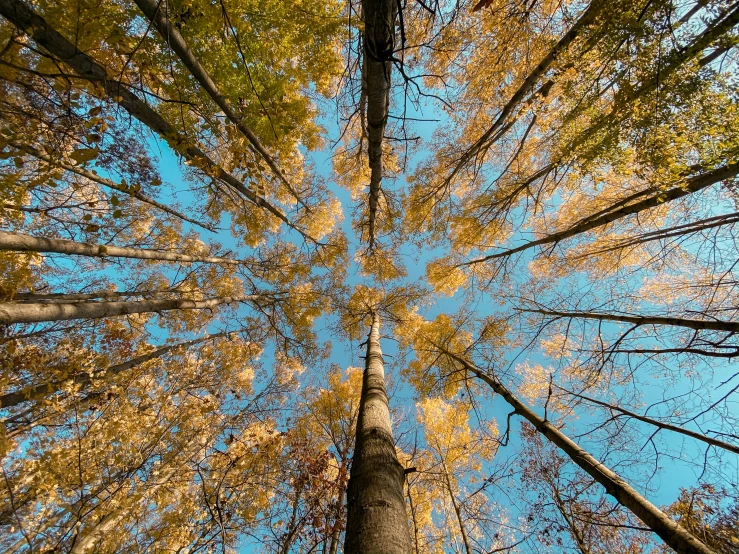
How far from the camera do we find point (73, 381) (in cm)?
444

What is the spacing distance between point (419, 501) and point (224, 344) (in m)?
6.80

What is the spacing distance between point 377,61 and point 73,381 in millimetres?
6244

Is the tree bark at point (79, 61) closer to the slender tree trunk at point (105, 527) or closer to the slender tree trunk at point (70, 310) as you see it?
the slender tree trunk at point (70, 310)

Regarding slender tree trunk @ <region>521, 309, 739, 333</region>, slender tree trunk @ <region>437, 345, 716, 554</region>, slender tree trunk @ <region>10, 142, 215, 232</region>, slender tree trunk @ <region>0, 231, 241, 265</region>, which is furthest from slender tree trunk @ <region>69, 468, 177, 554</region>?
slender tree trunk @ <region>521, 309, 739, 333</region>

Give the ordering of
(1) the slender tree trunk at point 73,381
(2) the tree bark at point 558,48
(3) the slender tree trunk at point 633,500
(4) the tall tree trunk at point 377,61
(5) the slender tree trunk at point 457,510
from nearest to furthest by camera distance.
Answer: (3) the slender tree trunk at point 633,500, (4) the tall tree trunk at point 377,61, (2) the tree bark at point 558,48, (1) the slender tree trunk at point 73,381, (5) the slender tree trunk at point 457,510

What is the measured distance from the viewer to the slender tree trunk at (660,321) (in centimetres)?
263

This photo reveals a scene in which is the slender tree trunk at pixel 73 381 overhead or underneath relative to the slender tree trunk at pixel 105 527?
overhead

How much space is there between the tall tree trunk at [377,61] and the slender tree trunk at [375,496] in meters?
2.86

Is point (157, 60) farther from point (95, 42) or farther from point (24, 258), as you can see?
point (24, 258)

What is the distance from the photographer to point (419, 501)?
6.76 meters

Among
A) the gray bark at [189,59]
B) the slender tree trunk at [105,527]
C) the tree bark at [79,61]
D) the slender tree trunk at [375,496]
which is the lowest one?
the slender tree trunk at [105,527]

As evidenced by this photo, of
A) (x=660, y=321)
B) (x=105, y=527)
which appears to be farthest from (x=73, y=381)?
(x=660, y=321)

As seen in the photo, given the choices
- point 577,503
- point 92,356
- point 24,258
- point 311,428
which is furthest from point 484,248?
point 24,258

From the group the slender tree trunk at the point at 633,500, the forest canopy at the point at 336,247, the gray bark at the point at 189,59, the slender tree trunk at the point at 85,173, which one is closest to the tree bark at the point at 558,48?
the forest canopy at the point at 336,247
